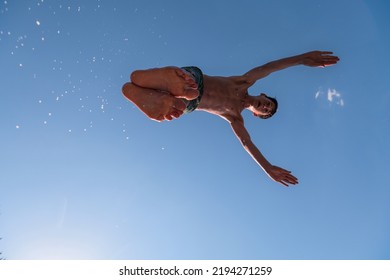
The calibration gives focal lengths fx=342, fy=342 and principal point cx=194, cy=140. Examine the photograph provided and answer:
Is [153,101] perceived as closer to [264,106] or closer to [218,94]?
[218,94]

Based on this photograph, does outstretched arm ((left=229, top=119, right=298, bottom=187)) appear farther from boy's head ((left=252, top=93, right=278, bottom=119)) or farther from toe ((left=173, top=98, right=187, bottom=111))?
toe ((left=173, top=98, right=187, bottom=111))

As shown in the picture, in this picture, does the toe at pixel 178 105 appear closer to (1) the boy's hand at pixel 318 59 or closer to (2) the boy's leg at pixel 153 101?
(2) the boy's leg at pixel 153 101

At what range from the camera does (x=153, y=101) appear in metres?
A: 4.32

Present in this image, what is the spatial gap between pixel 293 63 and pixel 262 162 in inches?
71.7

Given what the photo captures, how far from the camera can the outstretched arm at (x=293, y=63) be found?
19.5ft

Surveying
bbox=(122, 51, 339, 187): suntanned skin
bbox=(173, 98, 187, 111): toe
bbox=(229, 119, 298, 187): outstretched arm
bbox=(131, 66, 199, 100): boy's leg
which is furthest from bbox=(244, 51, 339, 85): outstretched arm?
bbox=(173, 98, 187, 111): toe

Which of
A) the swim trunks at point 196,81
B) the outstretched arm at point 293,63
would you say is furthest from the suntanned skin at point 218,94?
the swim trunks at point 196,81

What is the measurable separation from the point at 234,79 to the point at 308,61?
1349 millimetres

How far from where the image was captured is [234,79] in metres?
6.04

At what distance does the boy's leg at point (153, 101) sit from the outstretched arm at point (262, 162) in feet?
6.81

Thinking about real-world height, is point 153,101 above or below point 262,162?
below

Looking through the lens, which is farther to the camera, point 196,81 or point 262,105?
point 262,105

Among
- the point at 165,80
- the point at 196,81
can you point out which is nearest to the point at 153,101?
the point at 165,80
